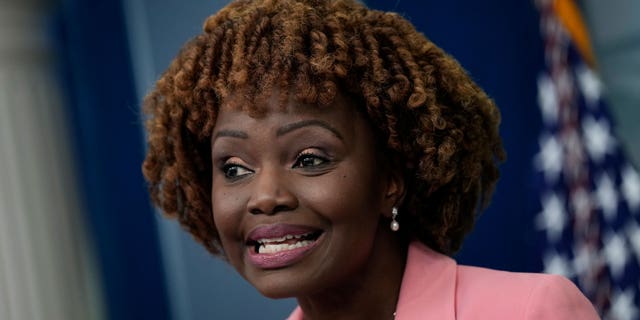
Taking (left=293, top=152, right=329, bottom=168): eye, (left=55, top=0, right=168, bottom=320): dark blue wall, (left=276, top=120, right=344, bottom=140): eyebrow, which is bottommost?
(left=55, top=0, right=168, bottom=320): dark blue wall

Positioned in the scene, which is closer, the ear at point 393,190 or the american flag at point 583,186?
the ear at point 393,190

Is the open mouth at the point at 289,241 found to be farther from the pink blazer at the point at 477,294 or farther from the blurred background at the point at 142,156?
the blurred background at the point at 142,156

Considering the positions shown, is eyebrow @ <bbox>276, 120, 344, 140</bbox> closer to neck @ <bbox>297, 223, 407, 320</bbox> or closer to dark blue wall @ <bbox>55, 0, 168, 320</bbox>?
neck @ <bbox>297, 223, 407, 320</bbox>

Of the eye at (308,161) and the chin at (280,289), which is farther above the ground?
the eye at (308,161)

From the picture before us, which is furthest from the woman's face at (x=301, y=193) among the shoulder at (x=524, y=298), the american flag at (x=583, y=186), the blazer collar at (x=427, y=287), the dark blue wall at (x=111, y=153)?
the dark blue wall at (x=111, y=153)

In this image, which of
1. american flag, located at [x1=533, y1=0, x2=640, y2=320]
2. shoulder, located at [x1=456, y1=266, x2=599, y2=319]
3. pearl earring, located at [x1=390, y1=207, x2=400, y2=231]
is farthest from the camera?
american flag, located at [x1=533, y1=0, x2=640, y2=320]

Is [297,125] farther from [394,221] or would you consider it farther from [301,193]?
[394,221]

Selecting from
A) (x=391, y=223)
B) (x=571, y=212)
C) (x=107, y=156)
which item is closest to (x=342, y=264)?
(x=391, y=223)

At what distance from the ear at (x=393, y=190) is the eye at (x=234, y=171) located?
32cm

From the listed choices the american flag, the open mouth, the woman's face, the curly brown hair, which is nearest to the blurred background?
the american flag

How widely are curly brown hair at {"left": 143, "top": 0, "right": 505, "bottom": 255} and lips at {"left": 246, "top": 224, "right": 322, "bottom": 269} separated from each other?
10.2 inches

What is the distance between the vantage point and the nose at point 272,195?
2230mm

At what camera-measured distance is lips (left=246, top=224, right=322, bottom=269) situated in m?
2.25

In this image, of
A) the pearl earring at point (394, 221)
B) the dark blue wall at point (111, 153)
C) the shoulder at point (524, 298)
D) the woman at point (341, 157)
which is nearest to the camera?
the shoulder at point (524, 298)
